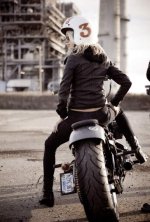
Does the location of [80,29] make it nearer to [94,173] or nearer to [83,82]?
[83,82]

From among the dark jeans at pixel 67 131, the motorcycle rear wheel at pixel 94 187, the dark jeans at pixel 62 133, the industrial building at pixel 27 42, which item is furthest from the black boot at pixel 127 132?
the industrial building at pixel 27 42

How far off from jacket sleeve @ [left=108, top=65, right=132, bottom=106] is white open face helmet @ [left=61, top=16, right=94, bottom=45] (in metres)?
0.36

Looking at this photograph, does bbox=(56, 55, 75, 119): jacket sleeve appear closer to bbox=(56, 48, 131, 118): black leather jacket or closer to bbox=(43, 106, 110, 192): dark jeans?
→ bbox=(56, 48, 131, 118): black leather jacket

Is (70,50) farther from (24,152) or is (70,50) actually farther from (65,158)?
(24,152)

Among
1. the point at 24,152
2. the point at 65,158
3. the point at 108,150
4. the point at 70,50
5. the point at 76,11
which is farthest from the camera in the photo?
the point at 76,11

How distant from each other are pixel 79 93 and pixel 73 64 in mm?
283

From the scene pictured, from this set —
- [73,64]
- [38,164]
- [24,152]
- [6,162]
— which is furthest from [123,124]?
[24,152]

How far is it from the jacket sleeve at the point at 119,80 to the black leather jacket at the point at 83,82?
10 centimetres

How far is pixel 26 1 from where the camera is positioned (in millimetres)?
75188

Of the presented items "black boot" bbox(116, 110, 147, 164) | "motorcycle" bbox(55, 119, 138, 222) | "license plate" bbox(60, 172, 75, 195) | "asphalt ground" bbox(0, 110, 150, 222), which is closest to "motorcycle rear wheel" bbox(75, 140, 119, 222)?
"motorcycle" bbox(55, 119, 138, 222)

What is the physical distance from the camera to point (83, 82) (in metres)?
3.62

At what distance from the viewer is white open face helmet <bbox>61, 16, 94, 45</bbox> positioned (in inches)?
145

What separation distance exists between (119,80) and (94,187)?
1306mm

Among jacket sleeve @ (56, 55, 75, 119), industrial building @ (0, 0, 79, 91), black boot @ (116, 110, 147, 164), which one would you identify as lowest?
black boot @ (116, 110, 147, 164)
